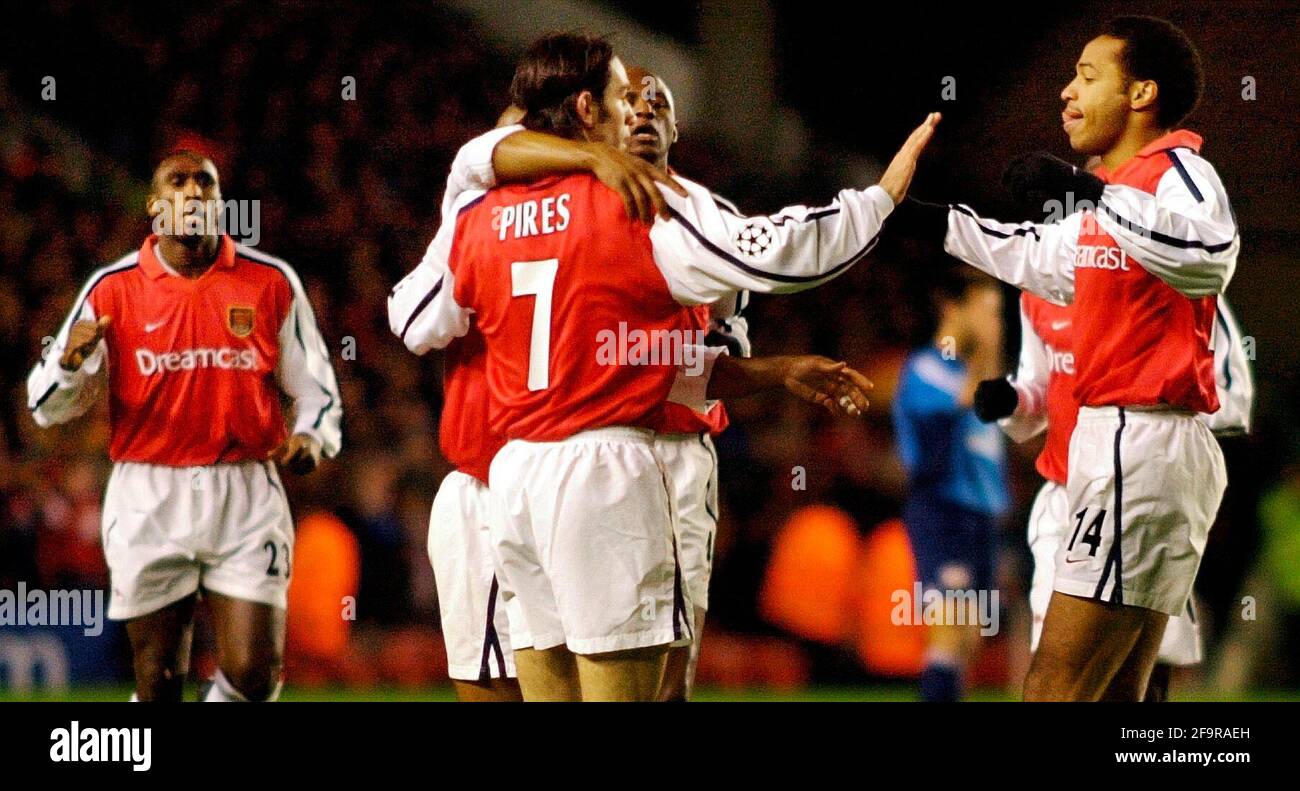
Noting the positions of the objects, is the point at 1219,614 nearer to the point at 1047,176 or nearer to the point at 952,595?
the point at 952,595

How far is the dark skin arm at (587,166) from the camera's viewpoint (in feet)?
12.0

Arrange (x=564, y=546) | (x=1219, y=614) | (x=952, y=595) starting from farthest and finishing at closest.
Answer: (x=1219, y=614)
(x=952, y=595)
(x=564, y=546)

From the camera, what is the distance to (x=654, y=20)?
11758 millimetres

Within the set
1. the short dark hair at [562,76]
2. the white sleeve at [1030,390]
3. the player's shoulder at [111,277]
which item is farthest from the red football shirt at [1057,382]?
the player's shoulder at [111,277]

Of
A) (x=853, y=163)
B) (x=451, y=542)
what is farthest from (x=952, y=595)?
(x=853, y=163)

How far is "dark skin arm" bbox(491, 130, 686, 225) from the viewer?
3.67 metres

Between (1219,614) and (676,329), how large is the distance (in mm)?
5691

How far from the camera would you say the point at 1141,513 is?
13.8 feet

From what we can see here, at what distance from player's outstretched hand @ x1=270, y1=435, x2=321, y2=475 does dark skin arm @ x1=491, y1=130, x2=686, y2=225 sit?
1.74m

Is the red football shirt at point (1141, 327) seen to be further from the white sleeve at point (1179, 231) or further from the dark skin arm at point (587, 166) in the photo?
the dark skin arm at point (587, 166)

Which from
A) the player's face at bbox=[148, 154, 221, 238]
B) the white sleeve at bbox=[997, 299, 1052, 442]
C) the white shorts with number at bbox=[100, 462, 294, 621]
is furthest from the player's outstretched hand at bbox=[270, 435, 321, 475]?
the white sleeve at bbox=[997, 299, 1052, 442]

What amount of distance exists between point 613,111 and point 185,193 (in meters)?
2.05

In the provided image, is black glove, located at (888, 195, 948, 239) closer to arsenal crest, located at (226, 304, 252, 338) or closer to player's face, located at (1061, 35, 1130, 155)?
player's face, located at (1061, 35, 1130, 155)

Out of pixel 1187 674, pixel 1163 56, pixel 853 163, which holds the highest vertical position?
pixel 853 163
